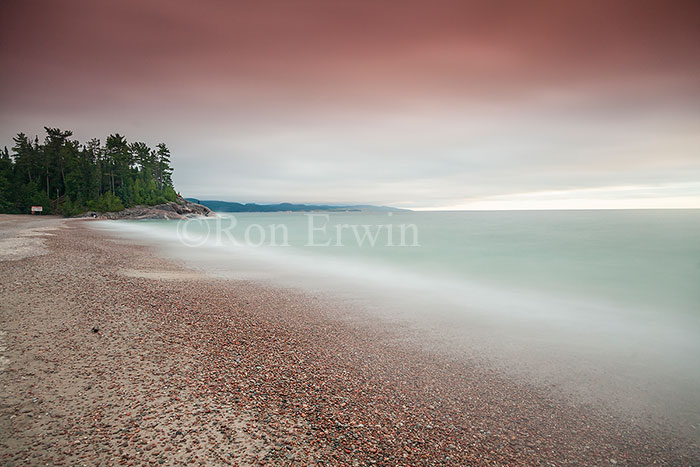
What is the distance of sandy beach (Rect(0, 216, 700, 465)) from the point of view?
290 centimetres

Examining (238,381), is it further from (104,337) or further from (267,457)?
(104,337)

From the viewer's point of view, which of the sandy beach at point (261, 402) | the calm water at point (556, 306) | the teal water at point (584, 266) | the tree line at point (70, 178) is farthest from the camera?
the tree line at point (70, 178)

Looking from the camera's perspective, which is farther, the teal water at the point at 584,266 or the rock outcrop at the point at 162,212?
the rock outcrop at the point at 162,212

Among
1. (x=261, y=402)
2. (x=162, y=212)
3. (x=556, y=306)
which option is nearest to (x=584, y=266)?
(x=556, y=306)

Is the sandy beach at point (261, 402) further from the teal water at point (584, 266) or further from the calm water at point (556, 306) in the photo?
the teal water at point (584, 266)

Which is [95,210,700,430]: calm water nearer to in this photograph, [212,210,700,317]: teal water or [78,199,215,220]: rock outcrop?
[212,210,700,317]: teal water

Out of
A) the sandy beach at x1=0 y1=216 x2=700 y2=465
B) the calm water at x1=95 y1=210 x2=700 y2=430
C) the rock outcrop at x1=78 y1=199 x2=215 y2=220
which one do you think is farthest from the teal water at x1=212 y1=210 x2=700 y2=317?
the rock outcrop at x1=78 y1=199 x2=215 y2=220

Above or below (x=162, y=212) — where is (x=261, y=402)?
below

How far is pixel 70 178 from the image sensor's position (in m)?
68.2

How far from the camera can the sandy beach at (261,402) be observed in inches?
114

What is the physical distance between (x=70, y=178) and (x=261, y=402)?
89.3m

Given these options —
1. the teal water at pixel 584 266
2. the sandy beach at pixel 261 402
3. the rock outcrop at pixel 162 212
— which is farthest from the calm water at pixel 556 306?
the rock outcrop at pixel 162 212

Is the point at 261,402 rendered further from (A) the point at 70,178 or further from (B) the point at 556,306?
(A) the point at 70,178

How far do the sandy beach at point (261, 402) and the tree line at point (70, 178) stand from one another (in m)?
78.2
